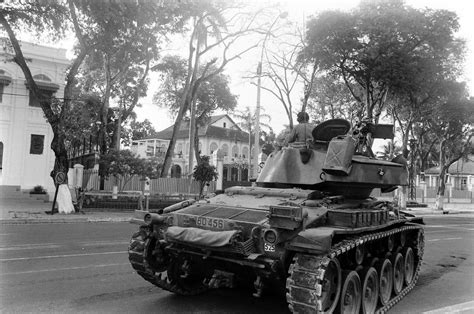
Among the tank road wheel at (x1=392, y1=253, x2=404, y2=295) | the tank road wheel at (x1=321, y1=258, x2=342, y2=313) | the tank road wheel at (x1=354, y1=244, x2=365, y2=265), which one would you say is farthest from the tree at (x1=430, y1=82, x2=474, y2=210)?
the tank road wheel at (x1=321, y1=258, x2=342, y2=313)

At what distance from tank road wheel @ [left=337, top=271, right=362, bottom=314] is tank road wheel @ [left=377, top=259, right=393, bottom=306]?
2.76 ft

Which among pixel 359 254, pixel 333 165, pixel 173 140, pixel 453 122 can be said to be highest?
pixel 453 122

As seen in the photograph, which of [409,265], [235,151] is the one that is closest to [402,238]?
[409,265]

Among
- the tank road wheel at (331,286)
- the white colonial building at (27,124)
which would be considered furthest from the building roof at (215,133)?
the tank road wheel at (331,286)

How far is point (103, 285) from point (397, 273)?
4.34 m

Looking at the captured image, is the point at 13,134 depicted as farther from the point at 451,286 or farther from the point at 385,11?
the point at 451,286

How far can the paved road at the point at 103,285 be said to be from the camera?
560 centimetres

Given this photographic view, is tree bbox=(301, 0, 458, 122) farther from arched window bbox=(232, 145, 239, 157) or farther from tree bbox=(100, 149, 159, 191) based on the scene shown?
arched window bbox=(232, 145, 239, 157)

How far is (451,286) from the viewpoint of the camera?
779 cm

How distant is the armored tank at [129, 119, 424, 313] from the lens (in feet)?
15.1

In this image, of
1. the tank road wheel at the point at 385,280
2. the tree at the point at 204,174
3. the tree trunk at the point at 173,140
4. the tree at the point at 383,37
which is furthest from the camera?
the tree at the point at 204,174

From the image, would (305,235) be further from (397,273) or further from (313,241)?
(397,273)

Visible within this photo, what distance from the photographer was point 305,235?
444cm

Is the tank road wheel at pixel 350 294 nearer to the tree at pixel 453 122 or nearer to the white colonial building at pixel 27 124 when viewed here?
the tree at pixel 453 122
